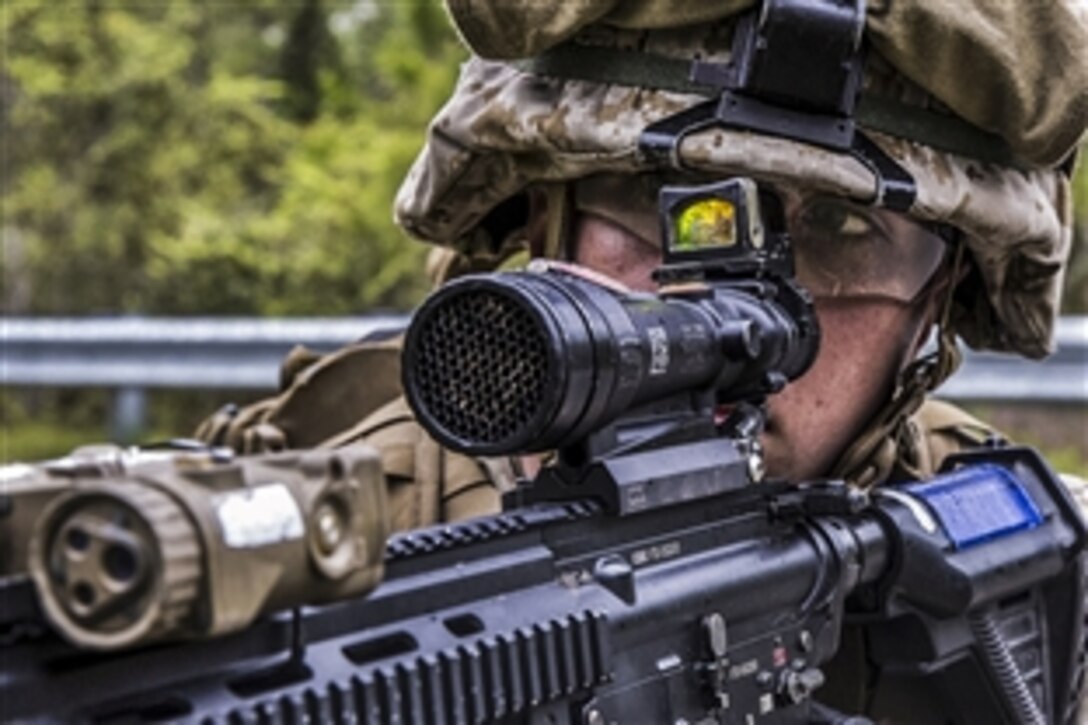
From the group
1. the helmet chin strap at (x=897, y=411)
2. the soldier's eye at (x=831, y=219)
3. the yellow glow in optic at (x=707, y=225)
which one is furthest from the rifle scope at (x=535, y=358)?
the helmet chin strap at (x=897, y=411)

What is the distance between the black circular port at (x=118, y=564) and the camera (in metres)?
1.17

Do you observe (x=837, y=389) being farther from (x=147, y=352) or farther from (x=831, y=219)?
(x=147, y=352)

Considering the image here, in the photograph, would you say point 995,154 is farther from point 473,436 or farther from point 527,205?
point 473,436

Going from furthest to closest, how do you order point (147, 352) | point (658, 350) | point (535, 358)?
point (147, 352)
point (658, 350)
point (535, 358)

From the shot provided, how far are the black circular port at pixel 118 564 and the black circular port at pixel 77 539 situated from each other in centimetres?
2

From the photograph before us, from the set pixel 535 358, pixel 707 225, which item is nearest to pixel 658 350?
pixel 535 358

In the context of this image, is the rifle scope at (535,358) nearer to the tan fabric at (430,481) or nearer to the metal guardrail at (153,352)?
the tan fabric at (430,481)

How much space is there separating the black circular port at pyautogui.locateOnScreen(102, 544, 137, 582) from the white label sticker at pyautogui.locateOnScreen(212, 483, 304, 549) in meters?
0.07

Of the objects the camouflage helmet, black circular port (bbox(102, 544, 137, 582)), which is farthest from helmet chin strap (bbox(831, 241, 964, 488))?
black circular port (bbox(102, 544, 137, 582))

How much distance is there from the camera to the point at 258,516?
123cm

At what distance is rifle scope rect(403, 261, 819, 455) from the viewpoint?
1.70m

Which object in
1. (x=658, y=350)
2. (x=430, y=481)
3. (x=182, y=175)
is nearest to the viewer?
(x=658, y=350)

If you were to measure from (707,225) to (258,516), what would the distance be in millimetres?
1163

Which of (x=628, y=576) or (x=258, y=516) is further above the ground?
(x=258, y=516)
